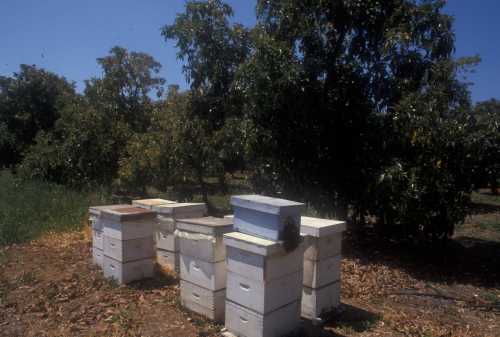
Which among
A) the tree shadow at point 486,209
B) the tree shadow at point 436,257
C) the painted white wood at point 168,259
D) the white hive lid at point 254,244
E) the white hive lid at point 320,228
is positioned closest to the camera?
the white hive lid at point 254,244

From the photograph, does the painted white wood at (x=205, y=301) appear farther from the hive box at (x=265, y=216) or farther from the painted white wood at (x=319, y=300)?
the painted white wood at (x=319, y=300)

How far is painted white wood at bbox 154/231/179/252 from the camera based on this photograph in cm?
636

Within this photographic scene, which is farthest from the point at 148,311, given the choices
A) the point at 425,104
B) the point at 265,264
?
the point at 425,104

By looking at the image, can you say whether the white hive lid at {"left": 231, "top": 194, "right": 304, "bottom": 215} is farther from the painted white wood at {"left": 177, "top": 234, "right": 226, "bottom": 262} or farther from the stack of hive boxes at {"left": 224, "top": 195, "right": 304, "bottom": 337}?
the painted white wood at {"left": 177, "top": 234, "right": 226, "bottom": 262}

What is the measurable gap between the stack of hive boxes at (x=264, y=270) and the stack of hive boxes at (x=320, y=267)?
1.12 feet

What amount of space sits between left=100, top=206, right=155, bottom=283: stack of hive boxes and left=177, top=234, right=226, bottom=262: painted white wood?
121 centimetres

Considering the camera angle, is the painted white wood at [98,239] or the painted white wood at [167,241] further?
the painted white wood at [98,239]

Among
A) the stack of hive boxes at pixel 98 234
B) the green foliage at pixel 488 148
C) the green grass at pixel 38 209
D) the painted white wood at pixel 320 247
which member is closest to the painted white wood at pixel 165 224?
the stack of hive boxes at pixel 98 234

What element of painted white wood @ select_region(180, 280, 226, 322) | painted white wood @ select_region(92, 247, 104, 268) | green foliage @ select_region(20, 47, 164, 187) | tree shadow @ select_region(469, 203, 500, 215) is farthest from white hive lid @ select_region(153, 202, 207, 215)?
tree shadow @ select_region(469, 203, 500, 215)

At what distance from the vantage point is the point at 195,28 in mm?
11031

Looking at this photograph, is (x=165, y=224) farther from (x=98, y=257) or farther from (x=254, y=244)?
(x=254, y=244)

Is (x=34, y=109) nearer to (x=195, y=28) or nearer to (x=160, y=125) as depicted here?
(x=160, y=125)

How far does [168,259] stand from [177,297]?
97 cm

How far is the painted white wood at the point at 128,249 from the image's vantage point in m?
5.94
